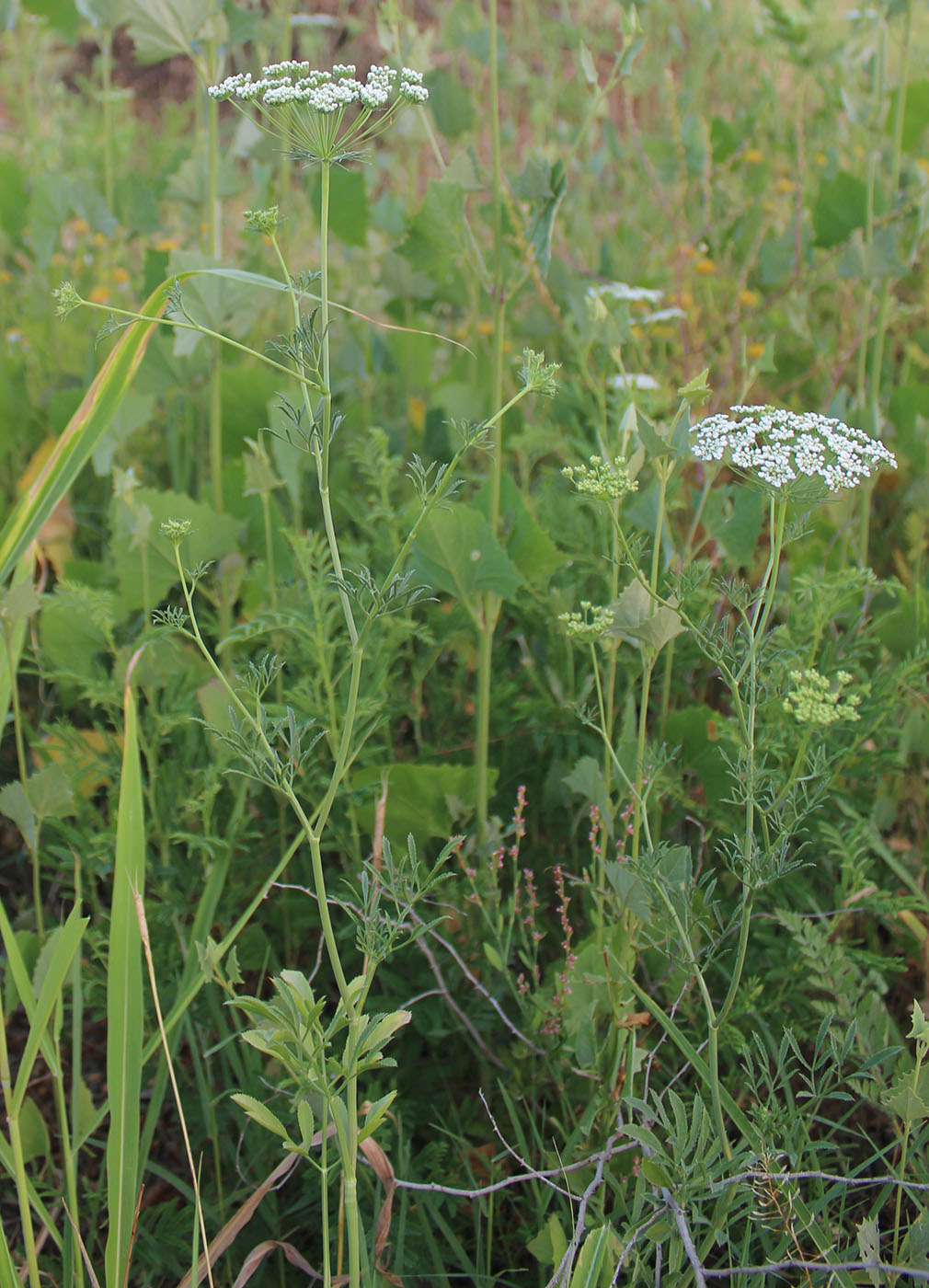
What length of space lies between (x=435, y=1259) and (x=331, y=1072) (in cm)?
21

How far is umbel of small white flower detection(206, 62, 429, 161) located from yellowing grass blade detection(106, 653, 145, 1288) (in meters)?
0.41

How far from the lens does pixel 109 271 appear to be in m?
1.79

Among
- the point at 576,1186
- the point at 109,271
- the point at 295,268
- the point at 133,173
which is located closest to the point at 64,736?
the point at 576,1186

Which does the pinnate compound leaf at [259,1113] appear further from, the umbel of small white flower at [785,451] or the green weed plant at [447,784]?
the umbel of small white flower at [785,451]

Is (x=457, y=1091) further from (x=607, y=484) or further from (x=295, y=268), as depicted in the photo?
(x=295, y=268)

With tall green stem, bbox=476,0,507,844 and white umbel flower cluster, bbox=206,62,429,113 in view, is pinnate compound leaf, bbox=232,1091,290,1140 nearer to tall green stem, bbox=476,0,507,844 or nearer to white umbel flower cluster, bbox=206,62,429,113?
tall green stem, bbox=476,0,507,844

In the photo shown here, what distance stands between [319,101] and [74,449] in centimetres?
40

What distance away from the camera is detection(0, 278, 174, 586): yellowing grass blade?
83 centimetres

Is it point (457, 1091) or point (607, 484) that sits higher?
point (607, 484)

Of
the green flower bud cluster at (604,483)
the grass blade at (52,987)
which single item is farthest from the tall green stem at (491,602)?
the grass blade at (52,987)

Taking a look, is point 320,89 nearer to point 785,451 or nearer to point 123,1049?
point 785,451

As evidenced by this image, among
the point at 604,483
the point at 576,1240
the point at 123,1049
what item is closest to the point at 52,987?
the point at 123,1049

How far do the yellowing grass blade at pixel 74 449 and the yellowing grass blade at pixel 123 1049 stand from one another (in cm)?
22

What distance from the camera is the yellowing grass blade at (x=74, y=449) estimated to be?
83 cm
